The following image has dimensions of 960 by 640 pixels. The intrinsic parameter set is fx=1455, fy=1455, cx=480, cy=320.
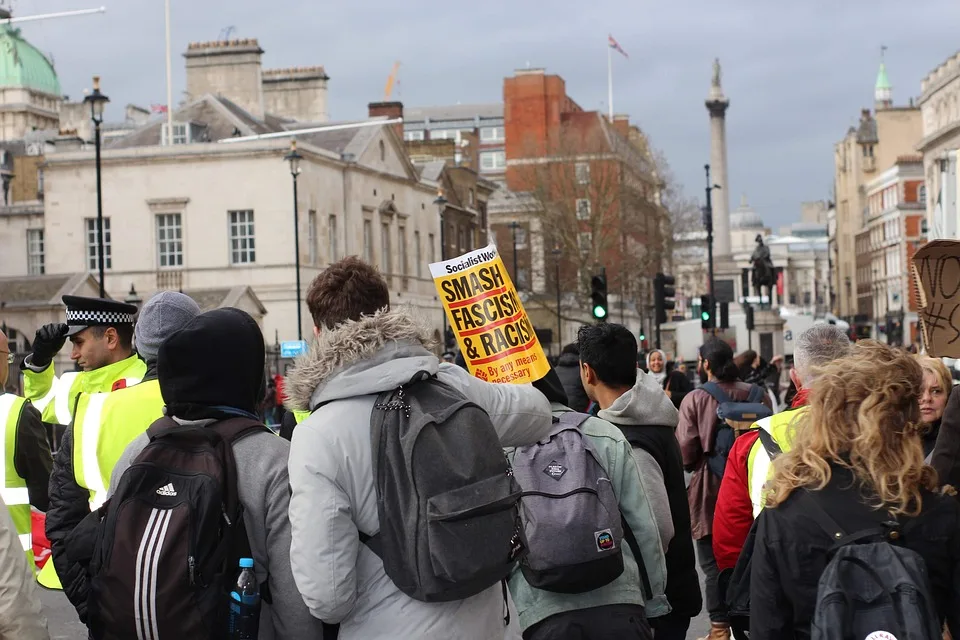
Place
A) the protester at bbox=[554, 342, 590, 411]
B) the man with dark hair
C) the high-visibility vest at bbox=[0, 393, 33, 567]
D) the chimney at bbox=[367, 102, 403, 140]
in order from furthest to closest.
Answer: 1. the chimney at bbox=[367, 102, 403, 140]
2. the protester at bbox=[554, 342, 590, 411]
3. the high-visibility vest at bbox=[0, 393, 33, 567]
4. the man with dark hair

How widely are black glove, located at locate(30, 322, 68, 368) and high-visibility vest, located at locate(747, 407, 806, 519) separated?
3149 millimetres

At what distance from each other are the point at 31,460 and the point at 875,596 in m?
4.01

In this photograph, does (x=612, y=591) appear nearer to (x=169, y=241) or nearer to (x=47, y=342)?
(x=47, y=342)

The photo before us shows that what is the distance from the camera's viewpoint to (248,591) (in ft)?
13.0

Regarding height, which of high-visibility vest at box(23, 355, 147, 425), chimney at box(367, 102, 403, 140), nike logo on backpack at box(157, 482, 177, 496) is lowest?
nike logo on backpack at box(157, 482, 177, 496)

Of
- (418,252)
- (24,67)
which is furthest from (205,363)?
(24,67)

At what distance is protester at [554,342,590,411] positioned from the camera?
7.98 m

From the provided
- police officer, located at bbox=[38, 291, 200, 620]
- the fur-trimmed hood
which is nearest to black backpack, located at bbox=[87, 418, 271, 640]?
the fur-trimmed hood

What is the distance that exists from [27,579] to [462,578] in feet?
5.28

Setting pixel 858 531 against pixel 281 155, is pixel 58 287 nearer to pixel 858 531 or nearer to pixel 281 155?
pixel 281 155

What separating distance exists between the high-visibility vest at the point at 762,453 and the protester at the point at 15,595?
2.44 m

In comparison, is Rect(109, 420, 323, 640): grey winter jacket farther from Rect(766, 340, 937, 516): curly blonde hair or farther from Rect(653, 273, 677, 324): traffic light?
Rect(653, 273, 677, 324): traffic light

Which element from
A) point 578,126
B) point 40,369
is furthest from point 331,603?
point 578,126

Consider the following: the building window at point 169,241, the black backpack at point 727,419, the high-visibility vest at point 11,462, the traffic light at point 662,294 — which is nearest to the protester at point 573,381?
the black backpack at point 727,419
